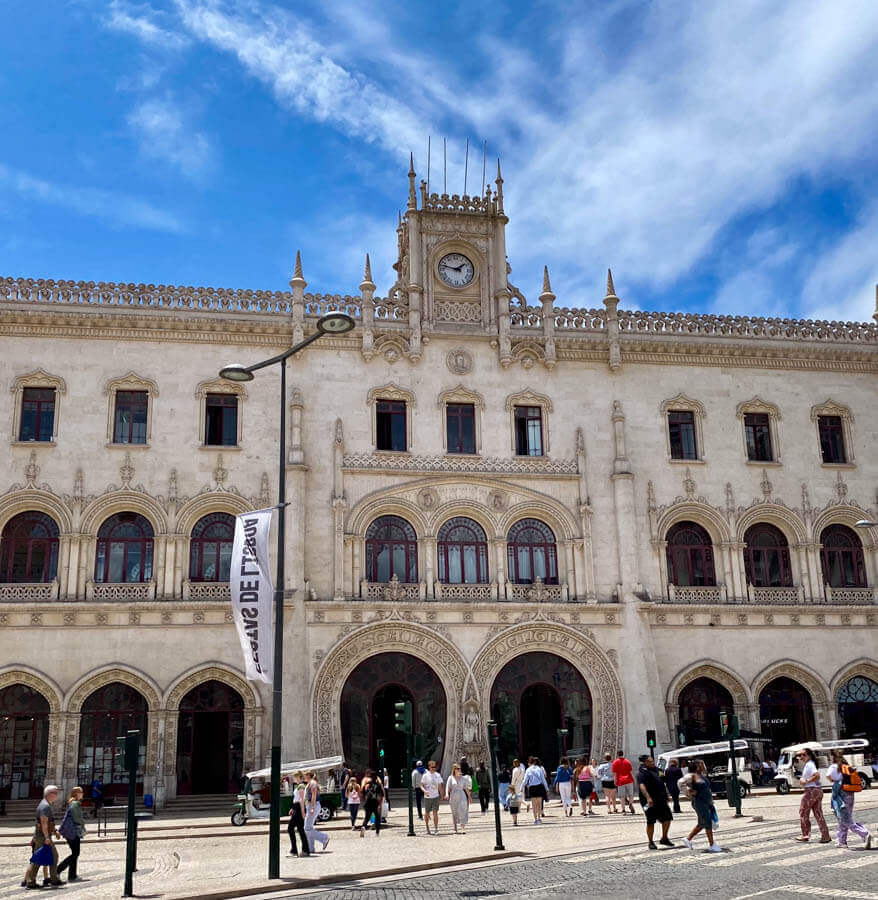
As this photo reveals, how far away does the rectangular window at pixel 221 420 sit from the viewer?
36188 millimetres

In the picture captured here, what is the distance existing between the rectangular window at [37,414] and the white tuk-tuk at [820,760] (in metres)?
25.5

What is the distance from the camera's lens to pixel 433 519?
3641 cm

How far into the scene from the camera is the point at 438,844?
74.1 ft

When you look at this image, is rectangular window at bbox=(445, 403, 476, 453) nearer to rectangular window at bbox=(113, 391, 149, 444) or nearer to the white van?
rectangular window at bbox=(113, 391, 149, 444)

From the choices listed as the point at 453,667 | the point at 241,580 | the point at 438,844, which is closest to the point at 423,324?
the point at 453,667

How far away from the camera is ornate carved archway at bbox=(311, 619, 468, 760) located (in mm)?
33688

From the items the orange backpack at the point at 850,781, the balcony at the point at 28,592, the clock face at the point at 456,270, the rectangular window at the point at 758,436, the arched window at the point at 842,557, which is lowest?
the orange backpack at the point at 850,781

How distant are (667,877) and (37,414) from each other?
86.3 ft

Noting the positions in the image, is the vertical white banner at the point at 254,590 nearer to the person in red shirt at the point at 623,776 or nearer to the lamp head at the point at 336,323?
the lamp head at the point at 336,323

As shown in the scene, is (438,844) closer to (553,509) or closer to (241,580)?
(241,580)

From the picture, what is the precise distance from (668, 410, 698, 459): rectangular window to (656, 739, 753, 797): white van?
10.3m

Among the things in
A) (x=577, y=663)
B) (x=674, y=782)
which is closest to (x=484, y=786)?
(x=674, y=782)

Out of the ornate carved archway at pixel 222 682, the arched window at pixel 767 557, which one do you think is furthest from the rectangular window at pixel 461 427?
the ornate carved archway at pixel 222 682

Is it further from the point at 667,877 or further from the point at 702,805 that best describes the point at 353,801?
the point at 667,877
